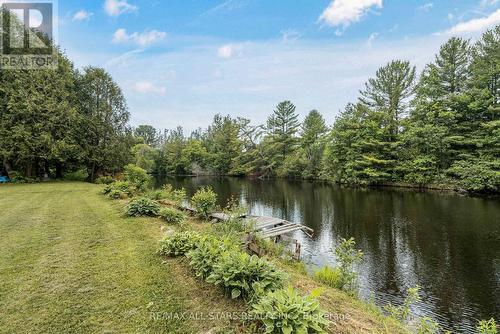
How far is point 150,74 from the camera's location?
112 feet

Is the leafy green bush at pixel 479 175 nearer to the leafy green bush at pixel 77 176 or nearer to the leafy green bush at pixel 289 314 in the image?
the leafy green bush at pixel 289 314

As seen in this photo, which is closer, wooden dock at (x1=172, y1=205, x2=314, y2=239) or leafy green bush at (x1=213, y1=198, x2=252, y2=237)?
leafy green bush at (x1=213, y1=198, x2=252, y2=237)

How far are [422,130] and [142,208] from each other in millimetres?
30543

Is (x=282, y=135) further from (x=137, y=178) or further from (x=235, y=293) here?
(x=235, y=293)

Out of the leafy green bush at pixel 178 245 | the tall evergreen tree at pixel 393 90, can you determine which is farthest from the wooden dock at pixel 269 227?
the tall evergreen tree at pixel 393 90

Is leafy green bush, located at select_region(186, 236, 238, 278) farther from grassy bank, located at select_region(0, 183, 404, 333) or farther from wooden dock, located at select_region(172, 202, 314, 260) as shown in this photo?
wooden dock, located at select_region(172, 202, 314, 260)

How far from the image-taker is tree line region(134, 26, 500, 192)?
1028 inches

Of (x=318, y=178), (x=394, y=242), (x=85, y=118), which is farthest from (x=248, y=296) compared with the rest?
(x=318, y=178)

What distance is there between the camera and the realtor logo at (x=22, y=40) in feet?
75.3

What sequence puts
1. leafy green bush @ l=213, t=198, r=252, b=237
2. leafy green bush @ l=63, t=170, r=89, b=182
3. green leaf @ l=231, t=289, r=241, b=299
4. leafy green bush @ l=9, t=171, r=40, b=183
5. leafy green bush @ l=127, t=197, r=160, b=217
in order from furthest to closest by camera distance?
leafy green bush @ l=63, t=170, r=89, b=182 → leafy green bush @ l=9, t=171, r=40, b=183 → leafy green bush @ l=127, t=197, r=160, b=217 → leafy green bush @ l=213, t=198, r=252, b=237 → green leaf @ l=231, t=289, r=241, b=299

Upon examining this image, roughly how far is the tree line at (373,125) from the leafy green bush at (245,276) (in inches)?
997

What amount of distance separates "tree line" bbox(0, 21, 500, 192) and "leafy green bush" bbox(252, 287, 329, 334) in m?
26.4

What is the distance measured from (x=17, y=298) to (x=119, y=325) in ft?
6.11

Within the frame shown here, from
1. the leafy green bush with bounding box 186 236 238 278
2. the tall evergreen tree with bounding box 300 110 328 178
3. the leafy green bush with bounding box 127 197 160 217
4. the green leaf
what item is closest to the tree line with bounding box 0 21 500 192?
the tall evergreen tree with bounding box 300 110 328 178
